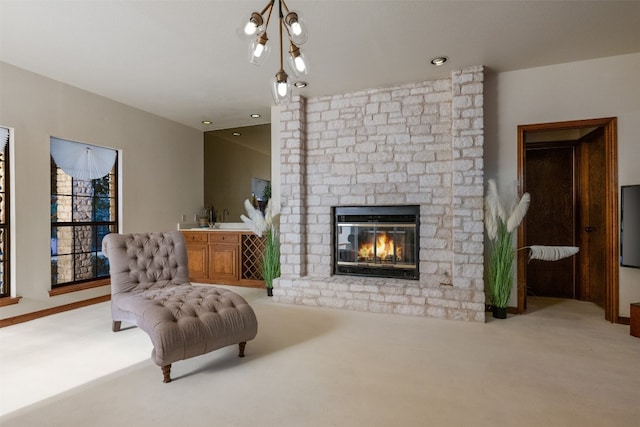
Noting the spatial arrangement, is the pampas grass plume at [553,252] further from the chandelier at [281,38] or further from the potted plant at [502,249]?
the chandelier at [281,38]

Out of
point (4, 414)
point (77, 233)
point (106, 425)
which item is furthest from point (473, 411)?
point (77, 233)

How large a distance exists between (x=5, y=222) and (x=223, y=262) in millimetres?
2578

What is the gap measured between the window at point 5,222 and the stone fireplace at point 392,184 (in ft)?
9.28

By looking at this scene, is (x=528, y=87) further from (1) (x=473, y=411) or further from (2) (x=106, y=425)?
(2) (x=106, y=425)

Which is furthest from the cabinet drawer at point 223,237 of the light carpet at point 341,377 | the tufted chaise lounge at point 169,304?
the light carpet at point 341,377

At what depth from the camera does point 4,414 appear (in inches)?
70.4

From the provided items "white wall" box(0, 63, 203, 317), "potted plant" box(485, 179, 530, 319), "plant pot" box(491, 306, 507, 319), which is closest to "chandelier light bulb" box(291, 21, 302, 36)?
"potted plant" box(485, 179, 530, 319)

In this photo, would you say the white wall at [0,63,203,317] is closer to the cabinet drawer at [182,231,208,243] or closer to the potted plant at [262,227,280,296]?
the cabinet drawer at [182,231,208,243]

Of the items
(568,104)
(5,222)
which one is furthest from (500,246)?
(5,222)

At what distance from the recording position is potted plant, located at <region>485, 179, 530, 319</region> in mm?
3389

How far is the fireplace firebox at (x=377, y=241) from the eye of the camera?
4.00 meters

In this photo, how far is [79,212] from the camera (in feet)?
13.5

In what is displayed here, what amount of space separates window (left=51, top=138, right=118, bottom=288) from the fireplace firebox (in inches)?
123

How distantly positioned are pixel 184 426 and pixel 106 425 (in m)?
0.41
